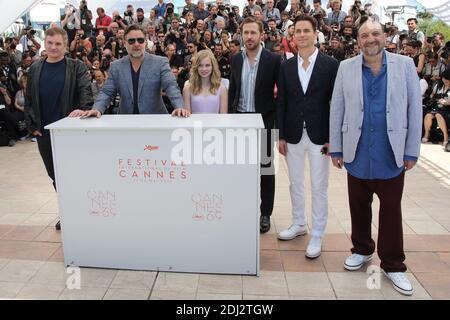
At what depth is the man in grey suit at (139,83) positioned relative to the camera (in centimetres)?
338

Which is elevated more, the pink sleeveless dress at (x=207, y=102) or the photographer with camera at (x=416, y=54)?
the photographer with camera at (x=416, y=54)

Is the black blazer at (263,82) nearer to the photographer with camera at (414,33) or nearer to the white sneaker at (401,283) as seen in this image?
the white sneaker at (401,283)

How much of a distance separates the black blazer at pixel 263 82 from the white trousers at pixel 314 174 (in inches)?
17.8

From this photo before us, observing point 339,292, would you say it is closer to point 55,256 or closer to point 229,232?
point 229,232

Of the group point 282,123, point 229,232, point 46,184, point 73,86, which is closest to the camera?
point 229,232

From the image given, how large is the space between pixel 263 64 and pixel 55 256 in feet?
7.32

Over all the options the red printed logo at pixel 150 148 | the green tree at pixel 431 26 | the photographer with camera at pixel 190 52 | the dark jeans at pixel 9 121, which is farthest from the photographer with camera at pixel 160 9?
the green tree at pixel 431 26

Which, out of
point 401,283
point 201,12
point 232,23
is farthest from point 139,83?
point 201,12

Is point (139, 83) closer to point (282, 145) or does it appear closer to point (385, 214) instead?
point (282, 145)

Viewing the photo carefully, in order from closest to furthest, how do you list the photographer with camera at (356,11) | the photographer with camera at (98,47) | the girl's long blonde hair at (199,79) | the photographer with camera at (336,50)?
the girl's long blonde hair at (199,79)
the photographer with camera at (336,50)
the photographer with camera at (98,47)
the photographer with camera at (356,11)

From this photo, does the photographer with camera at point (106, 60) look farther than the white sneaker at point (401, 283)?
Yes

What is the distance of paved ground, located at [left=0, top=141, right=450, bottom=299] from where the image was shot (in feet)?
9.23
